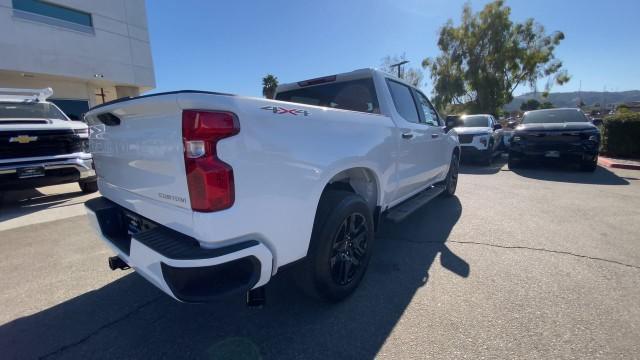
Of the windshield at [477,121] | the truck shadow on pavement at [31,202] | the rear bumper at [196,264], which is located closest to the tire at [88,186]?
the truck shadow on pavement at [31,202]

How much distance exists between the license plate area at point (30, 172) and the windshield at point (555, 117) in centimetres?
1181

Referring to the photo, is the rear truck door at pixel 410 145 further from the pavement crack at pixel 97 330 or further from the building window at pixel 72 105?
the building window at pixel 72 105

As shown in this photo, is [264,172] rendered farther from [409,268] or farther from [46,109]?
[46,109]

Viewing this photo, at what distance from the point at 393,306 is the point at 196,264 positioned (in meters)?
1.60

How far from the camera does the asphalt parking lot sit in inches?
77.7

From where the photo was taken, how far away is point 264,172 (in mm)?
1683

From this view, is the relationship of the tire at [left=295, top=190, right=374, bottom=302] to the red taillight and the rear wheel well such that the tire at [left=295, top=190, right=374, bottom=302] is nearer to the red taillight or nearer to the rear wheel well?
the rear wheel well

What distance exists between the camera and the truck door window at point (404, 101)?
342 centimetres

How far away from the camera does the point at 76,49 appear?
16.3m

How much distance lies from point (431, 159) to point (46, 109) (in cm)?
774

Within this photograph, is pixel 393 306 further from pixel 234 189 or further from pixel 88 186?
pixel 88 186

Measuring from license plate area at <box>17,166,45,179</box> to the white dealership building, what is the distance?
45.9 ft

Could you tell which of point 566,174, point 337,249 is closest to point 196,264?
point 337,249

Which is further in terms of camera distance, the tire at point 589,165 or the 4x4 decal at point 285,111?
the tire at point 589,165
